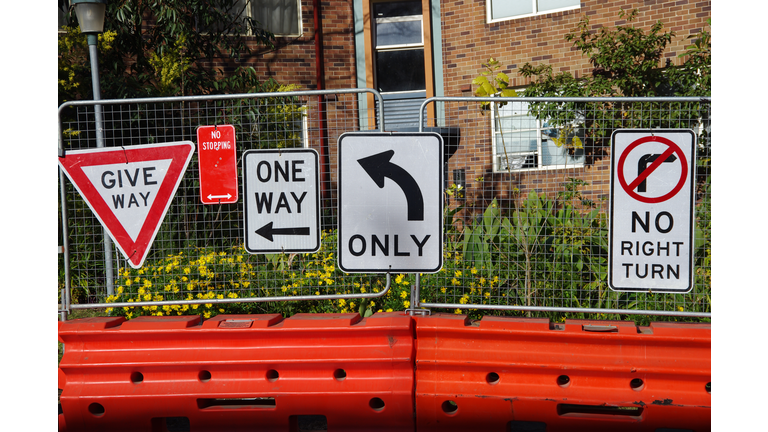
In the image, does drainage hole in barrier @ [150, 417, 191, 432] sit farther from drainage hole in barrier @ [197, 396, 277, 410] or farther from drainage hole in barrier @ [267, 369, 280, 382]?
drainage hole in barrier @ [267, 369, 280, 382]

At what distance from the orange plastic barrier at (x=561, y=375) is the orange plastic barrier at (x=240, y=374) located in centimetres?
24

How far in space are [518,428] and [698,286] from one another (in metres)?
2.10

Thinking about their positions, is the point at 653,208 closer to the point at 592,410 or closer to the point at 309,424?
the point at 592,410

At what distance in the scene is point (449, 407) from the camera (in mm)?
3734

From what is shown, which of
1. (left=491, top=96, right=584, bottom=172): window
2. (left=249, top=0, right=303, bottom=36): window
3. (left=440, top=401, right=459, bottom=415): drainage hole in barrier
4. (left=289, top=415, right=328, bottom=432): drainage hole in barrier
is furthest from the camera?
(left=249, top=0, right=303, bottom=36): window

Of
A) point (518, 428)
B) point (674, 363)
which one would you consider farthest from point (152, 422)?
point (674, 363)

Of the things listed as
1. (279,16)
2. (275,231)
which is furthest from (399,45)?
(275,231)

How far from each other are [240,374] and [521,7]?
30.3ft

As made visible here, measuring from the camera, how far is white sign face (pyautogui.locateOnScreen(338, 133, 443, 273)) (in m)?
3.88

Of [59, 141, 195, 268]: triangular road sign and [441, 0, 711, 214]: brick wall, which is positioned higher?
A: [441, 0, 711, 214]: brick wall

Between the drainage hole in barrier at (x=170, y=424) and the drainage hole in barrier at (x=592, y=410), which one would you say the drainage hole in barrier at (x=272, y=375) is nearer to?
the drainage hole in barrier at (x=170, y=424)

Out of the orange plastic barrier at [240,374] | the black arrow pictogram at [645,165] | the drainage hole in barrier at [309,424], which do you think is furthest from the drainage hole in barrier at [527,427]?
the black arrow pictogram at [645,165]

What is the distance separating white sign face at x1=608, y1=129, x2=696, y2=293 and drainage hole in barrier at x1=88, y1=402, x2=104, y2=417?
372 cm

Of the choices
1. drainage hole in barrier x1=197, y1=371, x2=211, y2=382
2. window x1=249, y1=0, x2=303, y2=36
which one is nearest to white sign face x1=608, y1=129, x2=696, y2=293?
drainage hole in barrier x1=197, y1=371, x2=211, y2=382
